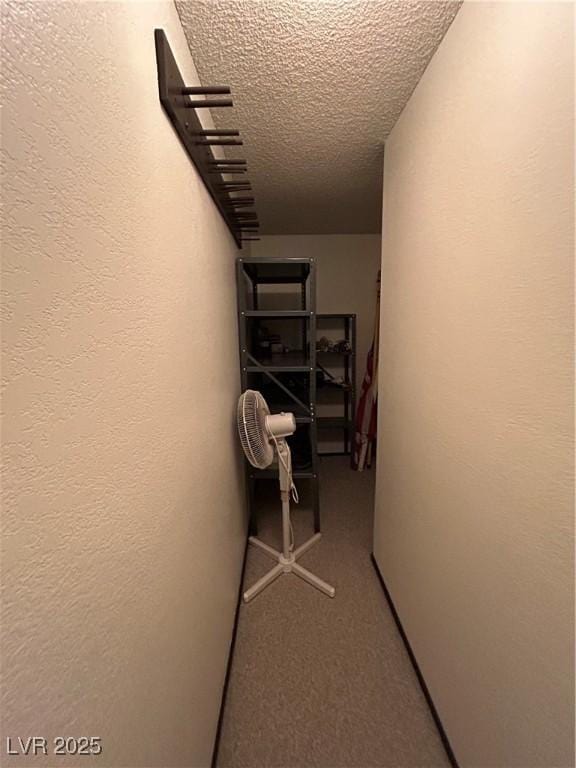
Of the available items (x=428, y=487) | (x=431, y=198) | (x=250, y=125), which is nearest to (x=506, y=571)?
(x=428, y=487)

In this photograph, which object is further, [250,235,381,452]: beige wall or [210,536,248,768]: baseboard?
[250,235,381,452]: beige wall

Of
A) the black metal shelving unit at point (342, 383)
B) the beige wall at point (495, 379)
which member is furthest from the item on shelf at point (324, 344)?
the beige wall at point (495, 379)

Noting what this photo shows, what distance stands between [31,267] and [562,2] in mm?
997

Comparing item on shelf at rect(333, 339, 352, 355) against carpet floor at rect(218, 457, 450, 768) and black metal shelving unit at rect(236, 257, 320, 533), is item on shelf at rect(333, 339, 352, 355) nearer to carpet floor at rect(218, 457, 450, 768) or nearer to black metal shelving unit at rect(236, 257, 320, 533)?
black metal shelving unit at rect(236, 257, 320, 533)

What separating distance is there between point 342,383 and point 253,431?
1800mm

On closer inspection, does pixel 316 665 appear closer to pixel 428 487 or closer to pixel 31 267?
pixel 428 487

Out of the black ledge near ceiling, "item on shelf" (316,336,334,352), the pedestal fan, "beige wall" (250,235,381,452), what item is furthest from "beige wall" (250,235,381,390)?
the pedestal fan

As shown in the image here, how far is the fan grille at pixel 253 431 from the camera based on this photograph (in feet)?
4.51

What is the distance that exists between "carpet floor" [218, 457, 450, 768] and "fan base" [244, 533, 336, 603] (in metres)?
0.03

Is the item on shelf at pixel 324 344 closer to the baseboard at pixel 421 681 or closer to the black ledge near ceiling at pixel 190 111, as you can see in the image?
the black ledge near ceiling at pixel 190 111

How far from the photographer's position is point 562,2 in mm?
528

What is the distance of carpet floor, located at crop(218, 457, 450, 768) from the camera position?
0.98 m

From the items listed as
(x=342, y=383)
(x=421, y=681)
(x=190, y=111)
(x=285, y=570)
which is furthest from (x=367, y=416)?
(x=190, y=111)

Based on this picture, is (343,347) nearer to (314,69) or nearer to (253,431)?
(253,431)
